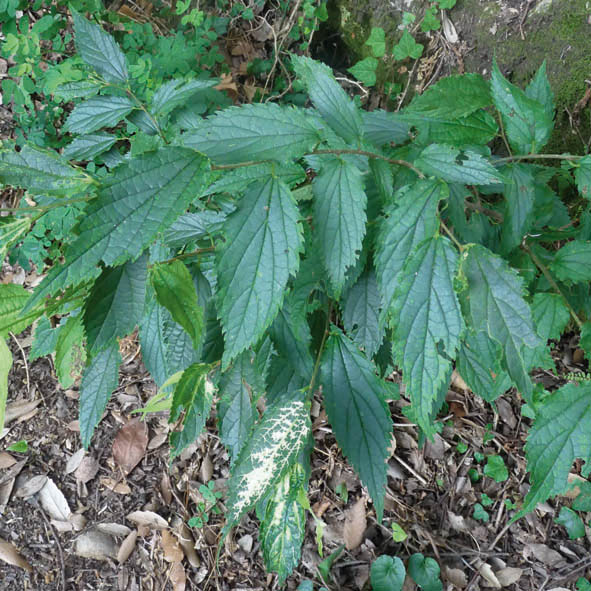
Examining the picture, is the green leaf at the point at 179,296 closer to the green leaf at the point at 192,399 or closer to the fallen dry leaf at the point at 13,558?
the green leaf at the point at 192,399

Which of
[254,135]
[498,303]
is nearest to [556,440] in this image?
[498,303]

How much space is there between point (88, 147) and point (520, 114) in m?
1.06

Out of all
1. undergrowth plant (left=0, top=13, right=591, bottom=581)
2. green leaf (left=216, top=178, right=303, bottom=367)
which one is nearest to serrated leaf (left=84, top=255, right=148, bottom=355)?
undergrowth plant (left=0, top=13, right=591, bottom=581)

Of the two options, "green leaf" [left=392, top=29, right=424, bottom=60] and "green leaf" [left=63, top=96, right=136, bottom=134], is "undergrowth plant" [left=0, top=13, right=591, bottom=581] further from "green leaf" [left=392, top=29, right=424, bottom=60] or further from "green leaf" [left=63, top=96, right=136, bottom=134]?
"green leaf" [left=392, top=29, right=424, bottom=60]

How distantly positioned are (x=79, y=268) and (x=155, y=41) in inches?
85.5

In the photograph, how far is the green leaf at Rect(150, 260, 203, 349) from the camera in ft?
2.81

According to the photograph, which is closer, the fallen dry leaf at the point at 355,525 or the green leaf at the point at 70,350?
the green leaf at the point at 70,350

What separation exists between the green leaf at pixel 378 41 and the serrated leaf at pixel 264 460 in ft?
7.00

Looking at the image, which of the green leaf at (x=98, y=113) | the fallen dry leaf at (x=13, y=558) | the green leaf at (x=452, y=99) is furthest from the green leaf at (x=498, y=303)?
the fallen dry leaf at (x=13, y=558)

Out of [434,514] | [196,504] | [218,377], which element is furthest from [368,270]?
[196,504]

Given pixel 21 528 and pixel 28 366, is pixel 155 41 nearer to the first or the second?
pixel 28 366

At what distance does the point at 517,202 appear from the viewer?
120cm

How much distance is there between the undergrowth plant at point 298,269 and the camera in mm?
826

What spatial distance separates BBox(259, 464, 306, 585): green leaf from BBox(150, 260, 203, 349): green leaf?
443 millimetres
